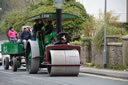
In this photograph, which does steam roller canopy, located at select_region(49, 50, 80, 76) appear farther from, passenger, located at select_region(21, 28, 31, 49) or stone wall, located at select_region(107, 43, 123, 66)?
stone wall, located at select_region(107, 43, 123, 66)

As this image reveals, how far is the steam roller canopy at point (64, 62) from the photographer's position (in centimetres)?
1842

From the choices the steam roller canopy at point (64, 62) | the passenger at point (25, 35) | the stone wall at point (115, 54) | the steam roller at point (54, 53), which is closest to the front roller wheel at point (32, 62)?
the steam roller at point (54, 53)

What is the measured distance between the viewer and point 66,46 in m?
18.9

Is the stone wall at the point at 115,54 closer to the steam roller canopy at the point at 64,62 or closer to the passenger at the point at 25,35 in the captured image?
the passenger at the point at 25,35

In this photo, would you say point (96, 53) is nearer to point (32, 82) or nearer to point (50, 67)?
point (50, 67)

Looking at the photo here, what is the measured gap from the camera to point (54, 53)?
729 inches

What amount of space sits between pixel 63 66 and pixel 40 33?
3.12 m

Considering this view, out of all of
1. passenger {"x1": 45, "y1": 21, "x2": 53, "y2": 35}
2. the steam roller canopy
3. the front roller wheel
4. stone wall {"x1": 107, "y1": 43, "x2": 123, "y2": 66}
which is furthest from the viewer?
stone wall {"x1": 107, "y1": 43, "x2": 123, "y2": 66}

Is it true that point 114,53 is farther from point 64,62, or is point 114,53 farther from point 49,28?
point 64,62

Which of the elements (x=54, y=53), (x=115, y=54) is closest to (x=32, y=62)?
(x=54, y=53)

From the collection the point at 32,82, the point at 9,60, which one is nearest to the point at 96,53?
the point at 9,60

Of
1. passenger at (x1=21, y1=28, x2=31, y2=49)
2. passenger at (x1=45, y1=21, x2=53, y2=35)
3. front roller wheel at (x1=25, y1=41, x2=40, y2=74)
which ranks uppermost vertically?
passenger at (x1=45, y1=21, x2=53, y2=35)

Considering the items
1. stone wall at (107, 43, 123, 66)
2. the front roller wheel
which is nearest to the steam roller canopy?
the front roller wheel

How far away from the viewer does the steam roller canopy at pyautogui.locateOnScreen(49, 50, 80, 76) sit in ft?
60.4
